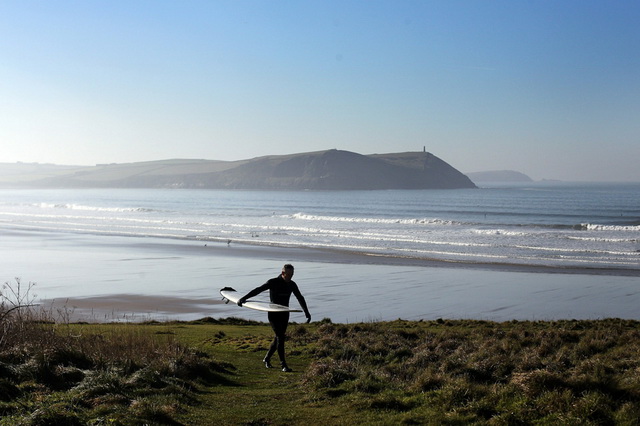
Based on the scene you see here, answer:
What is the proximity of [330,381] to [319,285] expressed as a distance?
17.1 metres

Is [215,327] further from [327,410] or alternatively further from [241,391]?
[327,410]

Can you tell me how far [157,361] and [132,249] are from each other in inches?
1315

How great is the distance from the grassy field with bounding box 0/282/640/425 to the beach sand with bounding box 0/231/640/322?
18.4 feet

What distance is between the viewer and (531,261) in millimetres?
35906

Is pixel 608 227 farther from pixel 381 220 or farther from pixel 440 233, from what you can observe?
pixel 381 220

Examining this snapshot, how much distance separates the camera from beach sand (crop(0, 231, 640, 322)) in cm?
2094

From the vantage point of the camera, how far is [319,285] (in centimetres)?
2659

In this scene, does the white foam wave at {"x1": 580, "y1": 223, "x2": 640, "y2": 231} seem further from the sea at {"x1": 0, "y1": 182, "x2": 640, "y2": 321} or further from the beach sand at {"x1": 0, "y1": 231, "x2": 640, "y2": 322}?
the beach sand at {"x1": 0, "y1": 231, "x2": 640, "y2": 322}

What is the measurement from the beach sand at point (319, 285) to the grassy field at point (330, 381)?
18.4 feet

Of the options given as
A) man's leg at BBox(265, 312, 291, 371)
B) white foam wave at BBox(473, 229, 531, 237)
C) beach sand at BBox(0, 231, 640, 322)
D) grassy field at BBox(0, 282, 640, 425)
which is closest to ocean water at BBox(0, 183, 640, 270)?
white foam wave at BBox(473, 229, 531, 237)

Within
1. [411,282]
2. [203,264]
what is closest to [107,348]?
[411,282]

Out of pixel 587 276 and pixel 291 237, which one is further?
pixel 291 237

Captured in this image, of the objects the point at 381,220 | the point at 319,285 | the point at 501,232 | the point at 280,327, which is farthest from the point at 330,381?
the point at 381,220

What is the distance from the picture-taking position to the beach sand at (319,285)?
68.7 feet
